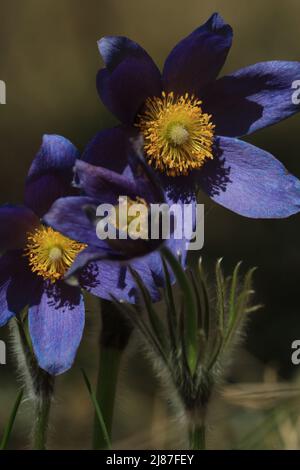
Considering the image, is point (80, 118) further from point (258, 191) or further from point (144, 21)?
point (258, 191)

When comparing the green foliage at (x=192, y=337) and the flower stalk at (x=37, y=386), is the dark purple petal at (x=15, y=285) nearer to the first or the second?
the flower stalk at (x=37, y=386)

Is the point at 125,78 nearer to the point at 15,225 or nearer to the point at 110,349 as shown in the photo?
the point at 15,225

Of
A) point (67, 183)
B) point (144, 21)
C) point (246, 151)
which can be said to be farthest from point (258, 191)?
point (144, 21)

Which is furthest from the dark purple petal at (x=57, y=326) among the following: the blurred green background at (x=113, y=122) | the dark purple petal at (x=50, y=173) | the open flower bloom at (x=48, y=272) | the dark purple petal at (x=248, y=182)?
the blurred green background at (x=113, y=122)

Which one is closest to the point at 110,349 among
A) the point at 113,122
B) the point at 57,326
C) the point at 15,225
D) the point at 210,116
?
the point at 57,326

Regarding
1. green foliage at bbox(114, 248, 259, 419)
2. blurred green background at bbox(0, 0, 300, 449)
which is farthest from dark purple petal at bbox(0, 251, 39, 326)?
blurred green background at bbox(0, 0, 300, 449)

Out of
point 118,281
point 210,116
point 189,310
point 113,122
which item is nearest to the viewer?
point 189,310

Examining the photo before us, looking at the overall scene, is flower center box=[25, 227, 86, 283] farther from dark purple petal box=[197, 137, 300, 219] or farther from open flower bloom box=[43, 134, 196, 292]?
dark purple petal box=[197, 137, 300, 219]
